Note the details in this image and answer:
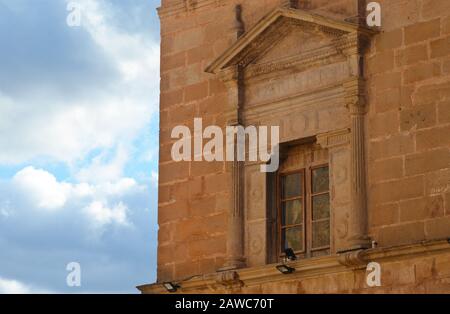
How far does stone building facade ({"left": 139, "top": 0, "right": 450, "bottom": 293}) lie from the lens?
20266mm

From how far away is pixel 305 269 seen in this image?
69.1 feet

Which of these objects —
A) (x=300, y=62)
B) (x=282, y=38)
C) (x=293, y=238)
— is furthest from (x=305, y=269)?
(x=282, y=38)

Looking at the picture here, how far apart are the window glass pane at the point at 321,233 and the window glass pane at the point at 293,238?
0.25m

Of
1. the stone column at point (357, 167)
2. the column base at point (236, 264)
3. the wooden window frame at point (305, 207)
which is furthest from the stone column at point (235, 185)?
the stone column at point (357, 167)

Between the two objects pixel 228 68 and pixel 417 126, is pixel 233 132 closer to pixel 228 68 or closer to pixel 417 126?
pixel 228 68

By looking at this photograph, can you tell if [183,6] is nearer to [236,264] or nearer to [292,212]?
[292,212]

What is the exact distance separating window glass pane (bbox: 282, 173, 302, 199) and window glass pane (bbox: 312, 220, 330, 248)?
0.65m

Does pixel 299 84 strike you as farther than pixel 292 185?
No

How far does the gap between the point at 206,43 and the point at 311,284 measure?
177 inches

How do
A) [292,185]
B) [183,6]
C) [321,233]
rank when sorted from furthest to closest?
[183,6] → [292,185] → [321,233]

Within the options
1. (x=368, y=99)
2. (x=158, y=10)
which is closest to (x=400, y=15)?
(x=368, y=99)

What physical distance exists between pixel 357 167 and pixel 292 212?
1.58 metres

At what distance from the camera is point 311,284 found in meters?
21.1
